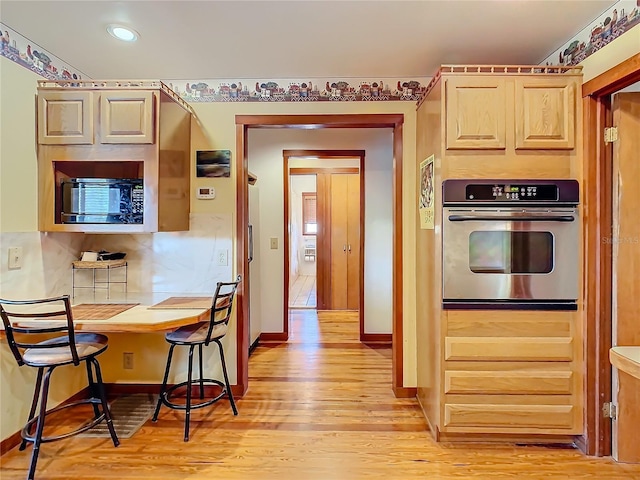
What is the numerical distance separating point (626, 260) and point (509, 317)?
67cm

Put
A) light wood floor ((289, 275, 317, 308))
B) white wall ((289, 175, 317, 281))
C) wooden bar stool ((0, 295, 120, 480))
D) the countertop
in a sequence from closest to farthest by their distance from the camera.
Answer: the countertop
wooden bar stool ((0, 295, 120, 480))
light wood floor ((289, 275, 317, 308))
white wall ((289, 175, 317, 281))

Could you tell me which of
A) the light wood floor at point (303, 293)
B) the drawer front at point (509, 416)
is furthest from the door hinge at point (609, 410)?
the light wood floor at point (303, 293)

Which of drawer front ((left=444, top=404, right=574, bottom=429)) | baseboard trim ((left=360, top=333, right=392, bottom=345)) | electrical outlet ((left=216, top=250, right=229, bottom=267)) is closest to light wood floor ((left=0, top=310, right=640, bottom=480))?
drawer front ((left=444, top=404, right=574, bottom=429))

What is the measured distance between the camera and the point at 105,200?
2.40 metres

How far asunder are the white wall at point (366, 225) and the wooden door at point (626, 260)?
2.33 metres

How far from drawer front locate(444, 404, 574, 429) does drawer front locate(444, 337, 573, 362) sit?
0.92 ft

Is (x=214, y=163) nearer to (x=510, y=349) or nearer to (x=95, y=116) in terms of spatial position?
(x=95, y=116)

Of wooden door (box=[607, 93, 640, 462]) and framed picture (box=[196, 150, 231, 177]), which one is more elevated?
framed picture (box=[196, 150, 231, 177])

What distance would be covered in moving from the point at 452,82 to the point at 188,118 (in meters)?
1.83

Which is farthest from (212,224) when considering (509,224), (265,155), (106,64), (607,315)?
(607,315)

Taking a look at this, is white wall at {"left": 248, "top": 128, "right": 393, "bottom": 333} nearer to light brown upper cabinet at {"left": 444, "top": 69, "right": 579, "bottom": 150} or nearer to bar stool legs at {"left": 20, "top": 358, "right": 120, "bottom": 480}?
light brown upper cabinet at {"left": 444, "top": 69, "right": 579, "bottom": 150}

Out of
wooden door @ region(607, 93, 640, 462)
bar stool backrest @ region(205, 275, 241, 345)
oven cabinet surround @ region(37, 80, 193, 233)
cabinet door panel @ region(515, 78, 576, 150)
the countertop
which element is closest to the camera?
the countertop

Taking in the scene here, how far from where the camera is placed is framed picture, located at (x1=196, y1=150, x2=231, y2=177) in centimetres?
281

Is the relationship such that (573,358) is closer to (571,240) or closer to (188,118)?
(571,240)
